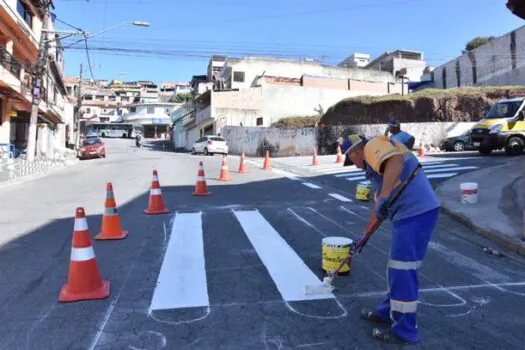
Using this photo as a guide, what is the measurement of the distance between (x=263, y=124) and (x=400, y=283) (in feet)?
148

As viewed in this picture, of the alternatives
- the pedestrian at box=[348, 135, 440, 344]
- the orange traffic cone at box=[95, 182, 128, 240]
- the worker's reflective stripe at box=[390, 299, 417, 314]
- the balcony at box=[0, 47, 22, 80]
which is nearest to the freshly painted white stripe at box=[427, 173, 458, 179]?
the orange traffic cone at box=[95, 182, 128, 240]

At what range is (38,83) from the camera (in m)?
23.1

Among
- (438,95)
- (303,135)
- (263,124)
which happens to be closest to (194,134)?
(263,124)

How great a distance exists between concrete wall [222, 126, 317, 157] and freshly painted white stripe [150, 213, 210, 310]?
1017 inches

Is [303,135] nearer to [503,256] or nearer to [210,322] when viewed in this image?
[503,256]

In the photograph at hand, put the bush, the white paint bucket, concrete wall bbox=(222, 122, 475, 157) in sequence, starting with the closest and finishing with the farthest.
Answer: the white paint bucket < concrete wall bbox=(222, 122, 475, 157) < the bush

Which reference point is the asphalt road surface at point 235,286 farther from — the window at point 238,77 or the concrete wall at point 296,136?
the window at point 238,77

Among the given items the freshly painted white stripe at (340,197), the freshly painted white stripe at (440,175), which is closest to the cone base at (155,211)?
the freshly painted white stripe at (340,197)

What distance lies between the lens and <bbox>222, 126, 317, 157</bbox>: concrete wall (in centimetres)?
3509

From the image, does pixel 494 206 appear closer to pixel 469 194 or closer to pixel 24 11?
pixel 469 194

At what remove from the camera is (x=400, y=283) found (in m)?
3.85

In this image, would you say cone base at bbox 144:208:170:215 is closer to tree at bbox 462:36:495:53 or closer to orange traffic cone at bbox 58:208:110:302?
orange traffic cone at bbox 58:208:110:302

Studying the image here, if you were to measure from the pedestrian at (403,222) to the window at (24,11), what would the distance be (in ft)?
108

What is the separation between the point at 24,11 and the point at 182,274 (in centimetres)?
3377
